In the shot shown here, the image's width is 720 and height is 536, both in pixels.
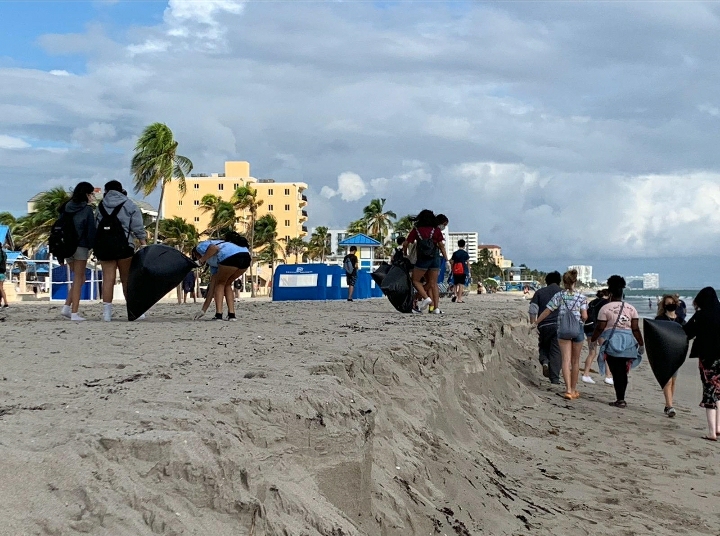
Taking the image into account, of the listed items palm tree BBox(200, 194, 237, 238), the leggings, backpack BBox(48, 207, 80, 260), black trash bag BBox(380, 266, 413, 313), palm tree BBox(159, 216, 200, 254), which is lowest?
the leggings

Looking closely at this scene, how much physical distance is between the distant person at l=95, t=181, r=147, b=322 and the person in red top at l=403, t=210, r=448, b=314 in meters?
4.42

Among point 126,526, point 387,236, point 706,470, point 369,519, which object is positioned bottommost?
point 706,470

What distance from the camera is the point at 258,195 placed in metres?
114

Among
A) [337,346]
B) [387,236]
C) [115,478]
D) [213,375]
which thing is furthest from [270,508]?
[387,236]

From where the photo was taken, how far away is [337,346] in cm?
716

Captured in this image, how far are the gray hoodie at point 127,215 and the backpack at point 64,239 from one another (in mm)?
355

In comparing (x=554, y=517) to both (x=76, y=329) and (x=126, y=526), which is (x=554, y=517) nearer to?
(x=126, y=526)

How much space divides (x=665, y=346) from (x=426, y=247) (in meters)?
3.91

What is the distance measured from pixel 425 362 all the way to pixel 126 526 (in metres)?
4.88

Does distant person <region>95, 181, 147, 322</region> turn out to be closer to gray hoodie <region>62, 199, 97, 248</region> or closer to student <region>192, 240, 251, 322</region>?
gray hoodie <region>62, 199, 97, 248</region>

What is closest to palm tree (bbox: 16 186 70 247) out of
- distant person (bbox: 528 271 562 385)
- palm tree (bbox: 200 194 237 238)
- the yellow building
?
palm tree (bbox: 200 194 237 238)

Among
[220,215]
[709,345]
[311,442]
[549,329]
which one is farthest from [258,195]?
[311,442]

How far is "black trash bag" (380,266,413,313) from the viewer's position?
1366 centimetres

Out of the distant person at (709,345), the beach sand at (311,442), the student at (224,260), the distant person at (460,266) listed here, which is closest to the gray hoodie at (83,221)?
the beach sand at (311,442)
